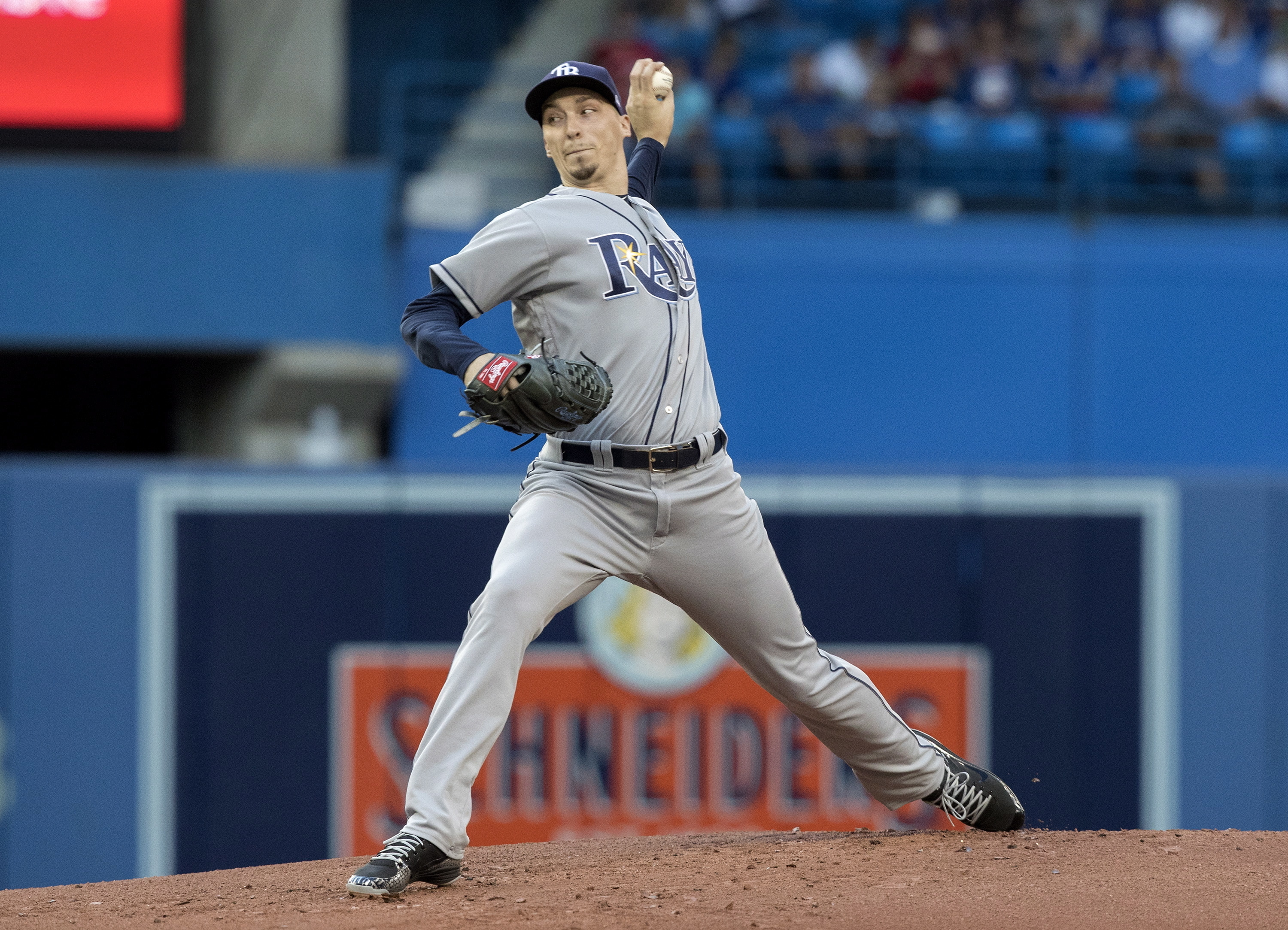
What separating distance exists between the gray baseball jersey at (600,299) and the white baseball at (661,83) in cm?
57

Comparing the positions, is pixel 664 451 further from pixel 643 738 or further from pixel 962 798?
pixel 643 738

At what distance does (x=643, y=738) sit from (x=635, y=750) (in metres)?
0.07

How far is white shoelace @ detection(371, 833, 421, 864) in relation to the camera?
3.26 m

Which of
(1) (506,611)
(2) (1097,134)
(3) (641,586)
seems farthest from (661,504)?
(2) (1097,134)

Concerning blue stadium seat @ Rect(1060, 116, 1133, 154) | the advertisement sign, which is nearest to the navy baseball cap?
the advertisement sign

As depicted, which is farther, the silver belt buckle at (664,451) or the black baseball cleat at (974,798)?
the black baseball cleat at (974,798)

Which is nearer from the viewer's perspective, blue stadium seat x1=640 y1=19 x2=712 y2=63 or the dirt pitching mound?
the dirt pitching mound

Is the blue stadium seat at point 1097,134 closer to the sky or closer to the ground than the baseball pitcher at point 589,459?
closer to the sky

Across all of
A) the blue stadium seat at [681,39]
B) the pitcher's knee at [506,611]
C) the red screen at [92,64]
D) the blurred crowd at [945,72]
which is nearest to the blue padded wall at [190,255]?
the red screen at [92,64]

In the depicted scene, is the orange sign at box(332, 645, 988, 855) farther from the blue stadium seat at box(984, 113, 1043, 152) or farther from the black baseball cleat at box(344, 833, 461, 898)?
the blue stadium seat at box(984, 113, 1043, 152)

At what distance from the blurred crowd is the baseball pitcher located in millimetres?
6545

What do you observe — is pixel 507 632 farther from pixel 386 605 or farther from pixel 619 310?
pixel 386 605

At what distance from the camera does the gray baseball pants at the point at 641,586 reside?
3.27 metres

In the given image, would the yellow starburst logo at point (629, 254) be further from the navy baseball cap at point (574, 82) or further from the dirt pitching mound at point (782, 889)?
the dirt pitching mound at point (782, 889)
